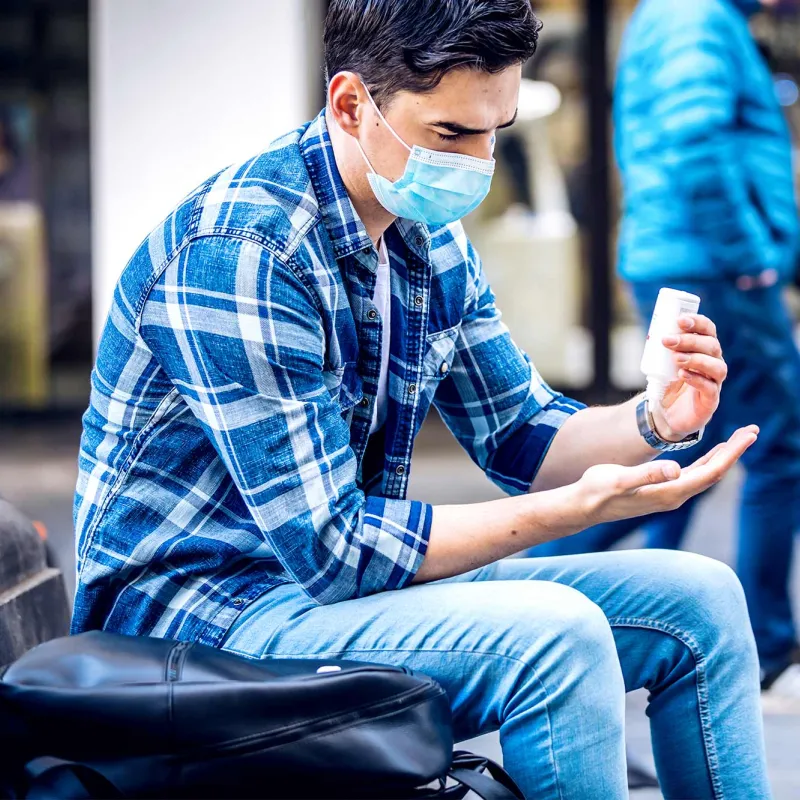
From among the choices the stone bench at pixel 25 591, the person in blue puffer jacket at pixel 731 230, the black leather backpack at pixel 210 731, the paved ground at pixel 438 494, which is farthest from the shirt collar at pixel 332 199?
the person in blue puffer jacket at pixel 731 230

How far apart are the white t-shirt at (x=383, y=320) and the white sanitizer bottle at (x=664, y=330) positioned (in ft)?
1.16

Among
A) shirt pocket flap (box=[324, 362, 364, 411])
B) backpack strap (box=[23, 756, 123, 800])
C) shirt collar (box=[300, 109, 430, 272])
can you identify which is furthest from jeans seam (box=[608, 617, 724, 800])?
backpack strap (box=[23, 756, 123, 800])

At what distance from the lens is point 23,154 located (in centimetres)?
760

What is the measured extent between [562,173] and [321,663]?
20.4 ft

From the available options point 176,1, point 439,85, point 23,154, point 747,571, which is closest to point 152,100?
point 176,1

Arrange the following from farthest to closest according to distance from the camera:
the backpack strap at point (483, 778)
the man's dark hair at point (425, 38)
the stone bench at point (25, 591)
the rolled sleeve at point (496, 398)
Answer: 1. the rolled sleeve at point (496, 398)
2. the stone bench at point (25, 591)
3. the man's dark hair at point (425, 38)
4. the backpack strap at point (483, 778)

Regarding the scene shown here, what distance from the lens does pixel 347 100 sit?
5.72 ft

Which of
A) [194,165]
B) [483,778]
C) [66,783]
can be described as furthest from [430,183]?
[194,165]

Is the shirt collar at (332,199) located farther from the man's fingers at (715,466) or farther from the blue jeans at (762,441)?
the blue jeans at (762,441)

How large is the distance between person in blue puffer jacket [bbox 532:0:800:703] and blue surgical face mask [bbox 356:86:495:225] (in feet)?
5.04

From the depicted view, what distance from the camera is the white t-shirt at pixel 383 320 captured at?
5.98 feet

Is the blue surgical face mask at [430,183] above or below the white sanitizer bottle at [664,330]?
above

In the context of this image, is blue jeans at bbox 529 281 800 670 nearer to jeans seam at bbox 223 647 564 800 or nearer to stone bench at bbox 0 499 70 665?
stone bench at bbox 0 499 70 665

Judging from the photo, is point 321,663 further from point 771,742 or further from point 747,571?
point 747,571
